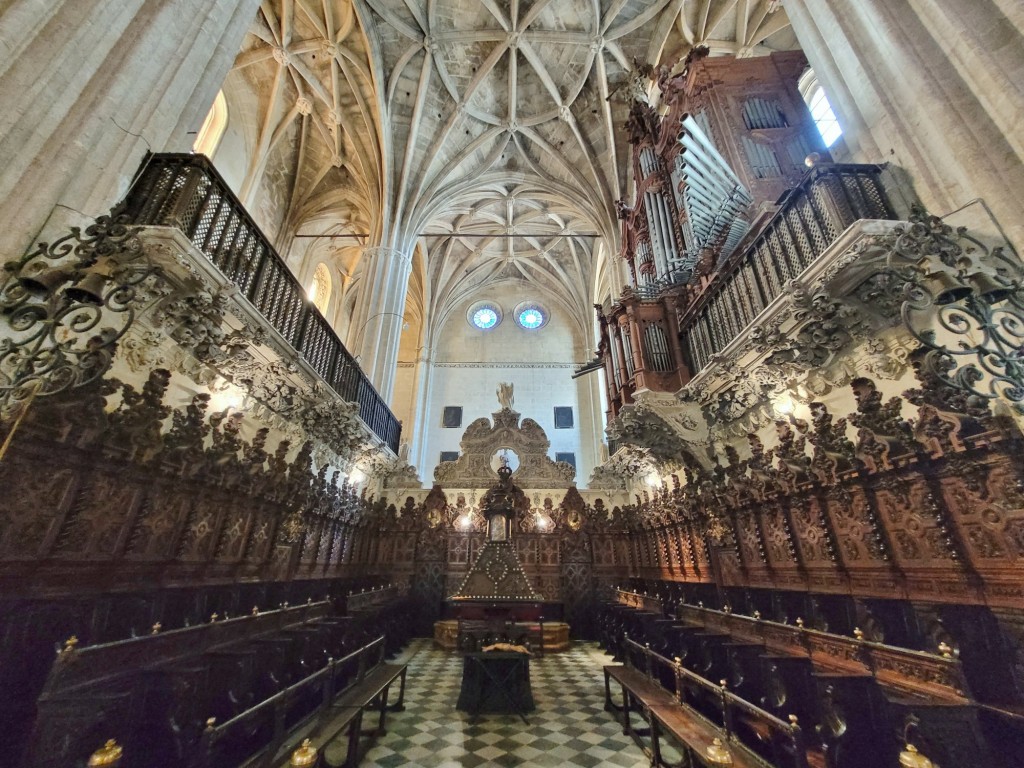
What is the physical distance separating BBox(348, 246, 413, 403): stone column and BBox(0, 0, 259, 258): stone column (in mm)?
8707

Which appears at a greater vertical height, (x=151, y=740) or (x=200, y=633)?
(x=200, y=633)

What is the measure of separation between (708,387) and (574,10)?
46.0 feet

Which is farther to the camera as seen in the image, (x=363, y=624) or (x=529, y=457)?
(x=529, y=457)

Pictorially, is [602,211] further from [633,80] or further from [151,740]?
[151,740]

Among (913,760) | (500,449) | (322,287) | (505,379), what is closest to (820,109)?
(913,760)

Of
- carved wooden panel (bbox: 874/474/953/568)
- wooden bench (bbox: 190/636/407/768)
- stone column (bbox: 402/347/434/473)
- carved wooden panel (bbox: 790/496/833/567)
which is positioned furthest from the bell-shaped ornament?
stone column (bbox: 402/347/434/473)

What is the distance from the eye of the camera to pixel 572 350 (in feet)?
75.9

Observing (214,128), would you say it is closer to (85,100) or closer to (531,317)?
(85,100)

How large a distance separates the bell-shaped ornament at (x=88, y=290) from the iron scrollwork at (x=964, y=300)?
15.4 feet

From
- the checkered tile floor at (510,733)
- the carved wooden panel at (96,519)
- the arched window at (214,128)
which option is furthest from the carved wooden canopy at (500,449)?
the arched window at (214,128)

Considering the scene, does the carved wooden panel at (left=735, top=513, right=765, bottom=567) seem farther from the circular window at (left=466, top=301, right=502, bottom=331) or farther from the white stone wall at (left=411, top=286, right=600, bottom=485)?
the circular window at (left=466, top=301, right=502, bottom=331)

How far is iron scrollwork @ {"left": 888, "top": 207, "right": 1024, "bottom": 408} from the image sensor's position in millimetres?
2404

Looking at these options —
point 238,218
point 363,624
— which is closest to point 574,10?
point 238,218

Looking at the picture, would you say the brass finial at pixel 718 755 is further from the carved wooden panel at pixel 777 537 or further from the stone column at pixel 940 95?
the stone column at pixel 940 95
